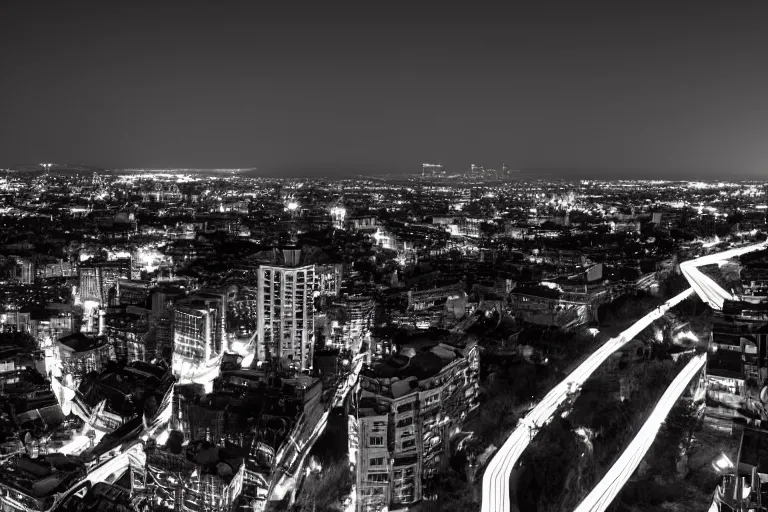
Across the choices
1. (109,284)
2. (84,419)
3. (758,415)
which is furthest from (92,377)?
(758,415)

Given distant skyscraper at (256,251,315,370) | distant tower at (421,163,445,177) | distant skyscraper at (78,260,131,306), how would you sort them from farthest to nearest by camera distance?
distant tower at (421,163,445,177)
distant skyscraper at (78,260,131,306)
distant skyscraper at (256,251,315,370)

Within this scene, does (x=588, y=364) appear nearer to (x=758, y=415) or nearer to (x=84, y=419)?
(x=758, y=415)

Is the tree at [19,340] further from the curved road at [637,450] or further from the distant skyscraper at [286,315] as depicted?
the curved road at [637,450]

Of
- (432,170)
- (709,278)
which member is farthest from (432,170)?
(709,278)

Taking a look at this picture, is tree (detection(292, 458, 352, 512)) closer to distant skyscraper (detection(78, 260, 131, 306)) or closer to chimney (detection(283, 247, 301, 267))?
chimney (detection(283, 247, 301, 267))

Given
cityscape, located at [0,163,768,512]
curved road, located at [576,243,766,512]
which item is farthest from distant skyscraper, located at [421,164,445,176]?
curved road, located at [576,243,766,512]

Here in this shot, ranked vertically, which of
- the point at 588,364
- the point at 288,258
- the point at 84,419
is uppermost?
the point at 288,258

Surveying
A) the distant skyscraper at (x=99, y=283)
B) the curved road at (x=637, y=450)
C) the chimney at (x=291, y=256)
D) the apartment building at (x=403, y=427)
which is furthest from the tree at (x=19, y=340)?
the curved road at (x=637, y=450)
